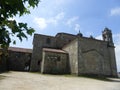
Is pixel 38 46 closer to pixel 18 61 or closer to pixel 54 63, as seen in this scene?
pixel 18 61

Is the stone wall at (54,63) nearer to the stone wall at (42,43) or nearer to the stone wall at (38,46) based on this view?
the stone wall at (38,46)

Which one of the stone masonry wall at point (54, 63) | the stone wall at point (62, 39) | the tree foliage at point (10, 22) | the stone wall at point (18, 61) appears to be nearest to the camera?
the tree foliage at point (10, 22)

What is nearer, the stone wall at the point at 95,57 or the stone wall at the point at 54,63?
the stone wall at the point at 95,57

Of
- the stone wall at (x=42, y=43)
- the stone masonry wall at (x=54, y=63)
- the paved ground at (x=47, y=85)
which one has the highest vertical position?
the stone wall at (x=42, y=43)

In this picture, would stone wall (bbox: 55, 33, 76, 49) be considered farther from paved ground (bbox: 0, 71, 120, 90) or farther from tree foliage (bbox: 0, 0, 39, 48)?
tree foliage (bbox: 0, 0, 39, 48)

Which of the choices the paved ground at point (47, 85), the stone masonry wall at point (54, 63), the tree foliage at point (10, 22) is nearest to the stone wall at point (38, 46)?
the stone masonry wall at point (54, 63)

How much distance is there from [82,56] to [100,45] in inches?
199

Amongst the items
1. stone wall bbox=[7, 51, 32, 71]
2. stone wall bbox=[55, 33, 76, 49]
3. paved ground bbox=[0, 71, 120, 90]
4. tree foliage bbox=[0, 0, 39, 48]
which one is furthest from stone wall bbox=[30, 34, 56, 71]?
tree foliage bbox=[0, 0, 39, 48]

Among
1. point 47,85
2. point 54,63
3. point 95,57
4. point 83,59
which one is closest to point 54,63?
point 54,63

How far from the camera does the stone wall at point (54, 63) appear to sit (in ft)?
83.1

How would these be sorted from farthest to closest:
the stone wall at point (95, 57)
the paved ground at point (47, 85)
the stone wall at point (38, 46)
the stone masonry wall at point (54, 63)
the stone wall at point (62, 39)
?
the stone wall at point (62, 39) < the stone wall at point (38, 46) < the stone masonry wall at point (54, 63) < the stone wall at point (95, 57) < the paved ground at point (47, 85)

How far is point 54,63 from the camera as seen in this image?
2588cm

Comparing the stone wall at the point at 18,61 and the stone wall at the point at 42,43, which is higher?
the stone wall at the point at 42,43

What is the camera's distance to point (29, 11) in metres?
2.42
